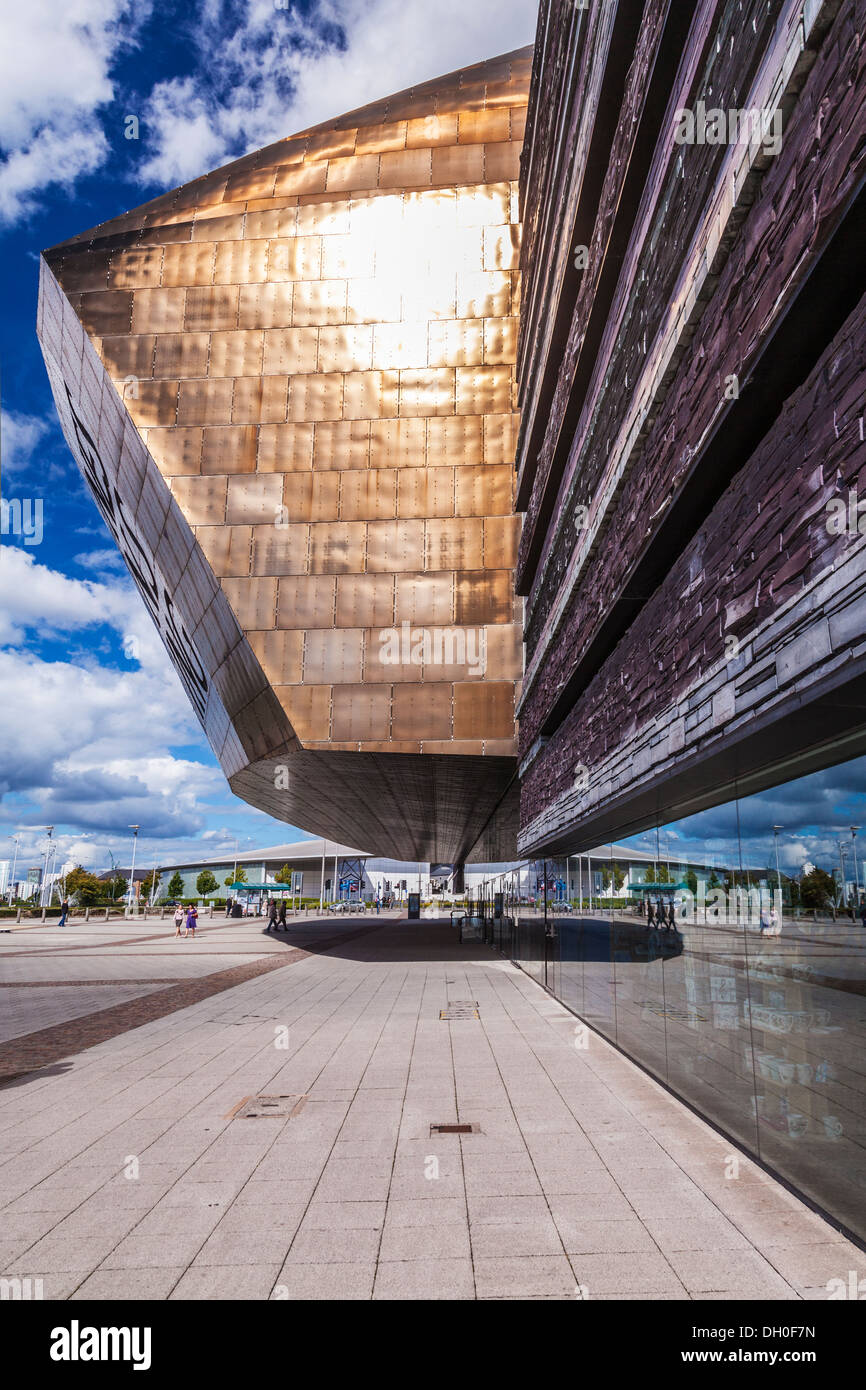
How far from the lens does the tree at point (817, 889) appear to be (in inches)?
186

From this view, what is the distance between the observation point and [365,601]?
807 inches

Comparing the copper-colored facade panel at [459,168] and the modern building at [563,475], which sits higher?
the copper-colored facade panel at [459,168]

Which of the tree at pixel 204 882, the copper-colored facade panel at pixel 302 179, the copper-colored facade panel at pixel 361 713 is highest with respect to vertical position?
the copper-colored facade panel at pixel 302 179

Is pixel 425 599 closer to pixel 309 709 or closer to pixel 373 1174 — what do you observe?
pixel 309 709

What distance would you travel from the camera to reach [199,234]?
73.4ft

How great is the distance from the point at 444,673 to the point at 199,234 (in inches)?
535

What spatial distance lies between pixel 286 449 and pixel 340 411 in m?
1.68

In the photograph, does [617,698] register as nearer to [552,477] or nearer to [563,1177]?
[563,1177]

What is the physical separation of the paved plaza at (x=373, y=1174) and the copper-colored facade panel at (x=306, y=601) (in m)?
10.8

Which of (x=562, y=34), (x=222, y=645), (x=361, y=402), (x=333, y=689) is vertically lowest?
(x=333, y=689)

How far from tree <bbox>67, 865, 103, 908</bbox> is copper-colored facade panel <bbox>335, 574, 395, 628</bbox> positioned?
70.4 meters

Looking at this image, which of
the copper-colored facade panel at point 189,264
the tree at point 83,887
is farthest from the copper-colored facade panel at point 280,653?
the tree at point 83,887

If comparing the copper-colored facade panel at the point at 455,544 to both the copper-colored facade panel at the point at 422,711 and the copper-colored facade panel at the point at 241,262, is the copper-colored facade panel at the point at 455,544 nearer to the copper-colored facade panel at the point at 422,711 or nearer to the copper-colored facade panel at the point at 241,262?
the copper-colored facade panel at the point at 422,711
